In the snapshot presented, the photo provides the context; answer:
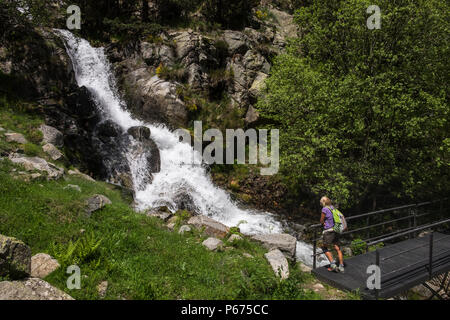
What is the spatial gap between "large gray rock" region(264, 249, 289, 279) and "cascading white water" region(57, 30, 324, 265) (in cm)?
438

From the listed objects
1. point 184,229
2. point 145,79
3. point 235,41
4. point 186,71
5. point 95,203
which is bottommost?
point 184,229

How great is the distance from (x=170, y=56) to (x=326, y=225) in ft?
67.3

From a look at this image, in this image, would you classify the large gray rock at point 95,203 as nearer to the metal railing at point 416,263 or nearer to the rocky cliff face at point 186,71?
the metal railing at point 416,263

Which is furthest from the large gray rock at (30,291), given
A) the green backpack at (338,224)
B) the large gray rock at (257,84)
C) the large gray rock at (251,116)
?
the large gray rock at (257,84)

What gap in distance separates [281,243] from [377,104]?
9017 millimetres

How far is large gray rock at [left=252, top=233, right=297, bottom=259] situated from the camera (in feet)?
31.9

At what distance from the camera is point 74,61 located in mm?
21125

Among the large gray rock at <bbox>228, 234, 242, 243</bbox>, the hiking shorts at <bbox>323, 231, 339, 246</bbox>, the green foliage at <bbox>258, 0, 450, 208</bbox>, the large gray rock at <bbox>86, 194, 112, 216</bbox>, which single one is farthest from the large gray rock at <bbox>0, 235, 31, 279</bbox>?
the green foliage at <bbox>258, 0, 450, 208</bbox>

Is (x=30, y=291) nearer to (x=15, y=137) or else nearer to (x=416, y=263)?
(x=416, y=263)

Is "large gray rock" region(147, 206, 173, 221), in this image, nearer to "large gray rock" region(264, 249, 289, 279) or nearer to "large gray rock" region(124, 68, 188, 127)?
"large gray rock" region(264, 249, 289, 279)

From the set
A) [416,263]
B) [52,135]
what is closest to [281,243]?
[416,263]

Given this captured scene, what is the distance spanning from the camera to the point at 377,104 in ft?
45.2

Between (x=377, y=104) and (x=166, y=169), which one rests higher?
(x=377, y=104)

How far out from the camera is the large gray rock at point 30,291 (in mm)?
4469
